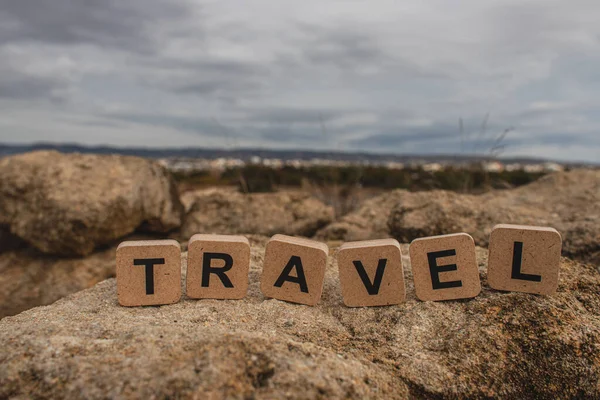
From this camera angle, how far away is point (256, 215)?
21.3 ft

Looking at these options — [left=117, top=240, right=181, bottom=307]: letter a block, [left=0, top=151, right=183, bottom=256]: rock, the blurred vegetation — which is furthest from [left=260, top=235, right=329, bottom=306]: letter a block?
the blurred vegetation

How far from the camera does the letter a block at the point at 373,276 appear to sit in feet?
10.6

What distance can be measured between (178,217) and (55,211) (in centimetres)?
160

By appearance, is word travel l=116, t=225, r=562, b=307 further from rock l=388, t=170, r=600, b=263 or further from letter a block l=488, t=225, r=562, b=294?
rock l=388, t=170, r=600, b=263

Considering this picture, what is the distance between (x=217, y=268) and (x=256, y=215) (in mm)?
3192

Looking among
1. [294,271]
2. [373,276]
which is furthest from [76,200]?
[373,276]

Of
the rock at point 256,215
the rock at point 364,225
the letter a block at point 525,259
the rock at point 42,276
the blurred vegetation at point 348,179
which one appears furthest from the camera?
the blurred vegetation at point 348,179

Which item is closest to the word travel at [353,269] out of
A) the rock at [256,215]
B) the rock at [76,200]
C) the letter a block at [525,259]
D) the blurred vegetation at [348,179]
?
the letter a block at [525,259]

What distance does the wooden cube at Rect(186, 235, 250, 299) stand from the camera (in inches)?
130

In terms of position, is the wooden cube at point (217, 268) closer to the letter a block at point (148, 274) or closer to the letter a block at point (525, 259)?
the letter a block at point (148, 274)

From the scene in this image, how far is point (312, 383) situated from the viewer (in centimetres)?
211

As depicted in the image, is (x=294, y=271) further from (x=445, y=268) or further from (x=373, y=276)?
(x=445, y=268)

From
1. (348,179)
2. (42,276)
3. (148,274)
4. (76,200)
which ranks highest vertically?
(76,200)

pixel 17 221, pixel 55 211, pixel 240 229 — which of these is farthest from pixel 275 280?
pixel 17 221
